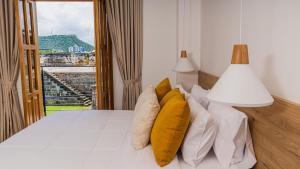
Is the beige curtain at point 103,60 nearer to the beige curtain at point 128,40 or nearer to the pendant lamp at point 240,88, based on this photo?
the beige curtain at point 128,40

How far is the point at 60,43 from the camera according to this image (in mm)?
5816

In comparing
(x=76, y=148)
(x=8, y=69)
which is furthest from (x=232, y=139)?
(x=8, y=69)

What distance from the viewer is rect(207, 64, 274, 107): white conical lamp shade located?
3.08ft

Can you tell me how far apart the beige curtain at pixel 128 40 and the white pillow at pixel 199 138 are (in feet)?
6.48

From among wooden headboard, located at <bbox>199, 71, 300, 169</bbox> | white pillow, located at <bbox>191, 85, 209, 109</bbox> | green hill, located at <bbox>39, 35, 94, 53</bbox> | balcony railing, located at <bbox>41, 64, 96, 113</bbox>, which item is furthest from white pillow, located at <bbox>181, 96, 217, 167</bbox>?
green hill, located at <bbox>39, 35, 94, 53</bbox>

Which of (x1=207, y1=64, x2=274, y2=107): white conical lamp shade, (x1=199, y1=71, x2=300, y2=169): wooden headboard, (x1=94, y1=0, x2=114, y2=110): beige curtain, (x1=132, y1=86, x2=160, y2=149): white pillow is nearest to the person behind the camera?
(x1=207, y1=64, x2=274, y2=107): white conical lamp shade

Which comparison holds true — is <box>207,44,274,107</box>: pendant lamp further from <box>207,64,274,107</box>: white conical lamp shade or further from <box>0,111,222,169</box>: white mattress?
<box>0,111,222,169</box>: white mattress

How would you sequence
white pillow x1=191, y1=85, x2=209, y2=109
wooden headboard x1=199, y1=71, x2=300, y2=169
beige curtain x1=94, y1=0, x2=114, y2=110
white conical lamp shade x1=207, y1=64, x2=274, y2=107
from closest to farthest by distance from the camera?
white conical lamp shade x1=207, y1=64, x2=274, y2=107 → wooden headboard x1=199, y1=71, x2=300, y2=169 → white pillow x1=191, y1=85, x2=209, y2=109 → beige curtain x1=94, y1=0, x2=114, y2=110

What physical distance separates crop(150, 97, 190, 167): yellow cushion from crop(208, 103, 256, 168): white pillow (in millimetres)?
252

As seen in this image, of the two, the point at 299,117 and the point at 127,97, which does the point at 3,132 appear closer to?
the point at 127,97

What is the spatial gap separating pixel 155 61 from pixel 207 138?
208 cm

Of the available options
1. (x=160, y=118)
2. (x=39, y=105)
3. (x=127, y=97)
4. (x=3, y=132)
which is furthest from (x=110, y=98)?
(x=160, y=118)

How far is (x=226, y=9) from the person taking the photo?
2.15 metres

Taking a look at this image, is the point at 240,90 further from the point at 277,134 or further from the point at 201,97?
the point at 201,97
